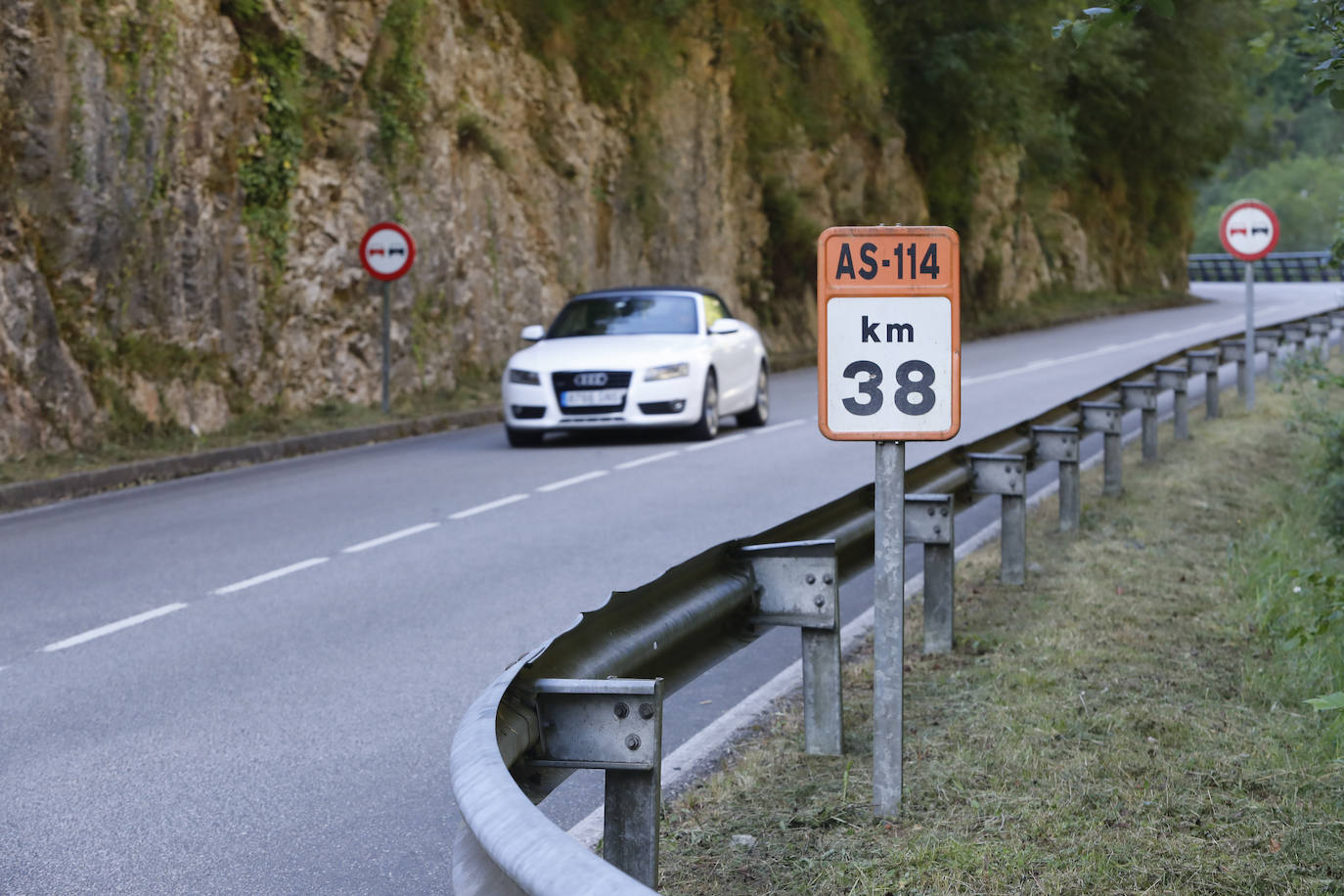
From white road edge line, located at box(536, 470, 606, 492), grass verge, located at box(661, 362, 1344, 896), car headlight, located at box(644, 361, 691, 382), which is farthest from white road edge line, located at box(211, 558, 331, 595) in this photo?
car headlight, located at box(644, 361, 691, 382)

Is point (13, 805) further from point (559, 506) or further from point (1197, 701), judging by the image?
point (559, 506)

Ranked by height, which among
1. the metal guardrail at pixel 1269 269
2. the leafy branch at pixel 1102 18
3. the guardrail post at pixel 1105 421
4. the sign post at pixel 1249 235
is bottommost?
the metal guardrail at pixel 1269 269

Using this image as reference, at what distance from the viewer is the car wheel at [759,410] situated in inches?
742

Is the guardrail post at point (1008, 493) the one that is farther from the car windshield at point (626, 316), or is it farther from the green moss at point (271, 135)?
the green moss at point (271, 135)

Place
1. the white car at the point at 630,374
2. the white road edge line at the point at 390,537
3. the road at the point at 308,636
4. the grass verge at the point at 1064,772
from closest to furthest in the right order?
the grass verge at the point at 1064,772 → the road at the point at 308,636 → the white road edge line at the point at 390,537 → the white car at the point at 630,374

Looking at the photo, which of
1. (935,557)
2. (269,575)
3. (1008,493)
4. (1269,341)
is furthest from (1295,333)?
(935,557)

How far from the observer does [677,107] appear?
3183 cm

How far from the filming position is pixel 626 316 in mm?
18203

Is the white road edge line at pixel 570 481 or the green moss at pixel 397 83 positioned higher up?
the green moss at pixel 397 83

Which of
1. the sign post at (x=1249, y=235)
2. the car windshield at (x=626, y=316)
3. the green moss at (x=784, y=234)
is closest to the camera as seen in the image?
the car windshield at (x=626, y=316)

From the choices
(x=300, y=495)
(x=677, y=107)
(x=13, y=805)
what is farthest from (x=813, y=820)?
(x=677, y=107)

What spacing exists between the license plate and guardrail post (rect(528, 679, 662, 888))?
13358mm

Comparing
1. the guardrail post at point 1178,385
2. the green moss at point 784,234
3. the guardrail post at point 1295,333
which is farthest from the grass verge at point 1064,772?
the green moss at point 784,234

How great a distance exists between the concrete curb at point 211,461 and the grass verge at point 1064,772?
8566mm
